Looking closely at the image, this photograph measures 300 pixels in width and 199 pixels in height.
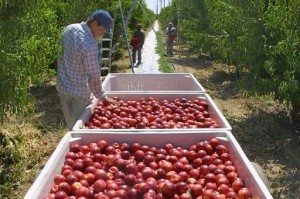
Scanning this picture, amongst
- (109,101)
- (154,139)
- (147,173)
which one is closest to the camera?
(147,173)

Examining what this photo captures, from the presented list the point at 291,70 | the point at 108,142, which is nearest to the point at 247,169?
the point at 108,142

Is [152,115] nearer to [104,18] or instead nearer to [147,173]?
[104,18]

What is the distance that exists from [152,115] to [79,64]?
0.92 metres

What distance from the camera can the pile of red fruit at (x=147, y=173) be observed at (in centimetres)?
228

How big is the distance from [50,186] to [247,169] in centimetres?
126

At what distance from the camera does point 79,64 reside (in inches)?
152

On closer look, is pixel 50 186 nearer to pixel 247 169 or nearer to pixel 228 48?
pixel 247 169

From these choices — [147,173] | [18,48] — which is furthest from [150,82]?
[147,173]

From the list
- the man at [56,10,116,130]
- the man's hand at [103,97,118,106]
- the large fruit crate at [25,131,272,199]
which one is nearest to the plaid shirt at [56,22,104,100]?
the man at [56,10,116,130]

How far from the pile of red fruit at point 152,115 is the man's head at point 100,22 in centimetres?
79

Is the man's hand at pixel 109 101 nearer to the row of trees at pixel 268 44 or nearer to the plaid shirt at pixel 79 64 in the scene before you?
the plaid shirt at pixel 79 64

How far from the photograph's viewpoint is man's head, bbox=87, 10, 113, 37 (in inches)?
150

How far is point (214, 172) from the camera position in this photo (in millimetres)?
2590

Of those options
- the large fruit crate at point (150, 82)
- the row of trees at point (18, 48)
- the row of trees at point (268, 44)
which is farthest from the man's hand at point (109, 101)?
the row of trees at point (268, 44)
